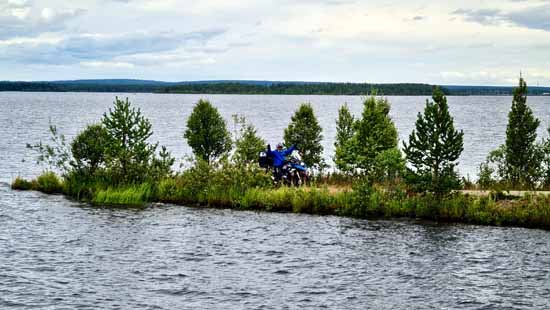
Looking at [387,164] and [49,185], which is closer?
[387,164]

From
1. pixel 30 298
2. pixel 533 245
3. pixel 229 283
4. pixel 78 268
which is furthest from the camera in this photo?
pixel 533 245

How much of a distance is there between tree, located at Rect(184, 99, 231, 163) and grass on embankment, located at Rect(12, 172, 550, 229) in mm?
3579

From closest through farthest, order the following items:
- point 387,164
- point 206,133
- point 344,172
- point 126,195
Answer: point 387,164, point 126,195, point 344,172, point 206,133

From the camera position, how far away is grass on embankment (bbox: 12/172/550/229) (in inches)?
1252

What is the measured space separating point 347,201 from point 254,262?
9595 mm

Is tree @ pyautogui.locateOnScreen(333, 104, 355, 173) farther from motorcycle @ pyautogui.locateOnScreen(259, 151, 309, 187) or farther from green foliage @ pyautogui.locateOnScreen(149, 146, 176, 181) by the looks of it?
green foliage @ pyautogui.locateOnScreen(149, 146, 176, 181)

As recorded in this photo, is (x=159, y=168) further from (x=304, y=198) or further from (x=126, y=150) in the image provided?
(x=304, y=198)

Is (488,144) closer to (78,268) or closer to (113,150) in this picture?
(113,150)

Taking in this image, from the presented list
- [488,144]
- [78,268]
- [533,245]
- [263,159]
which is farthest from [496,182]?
[488,144]

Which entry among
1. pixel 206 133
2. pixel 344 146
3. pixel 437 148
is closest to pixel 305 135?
pixel 344 146

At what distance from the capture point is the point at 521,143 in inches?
1487

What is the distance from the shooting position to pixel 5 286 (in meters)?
23.1

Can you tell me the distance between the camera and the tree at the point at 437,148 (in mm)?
33156

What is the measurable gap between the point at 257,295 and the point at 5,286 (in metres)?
8.27
